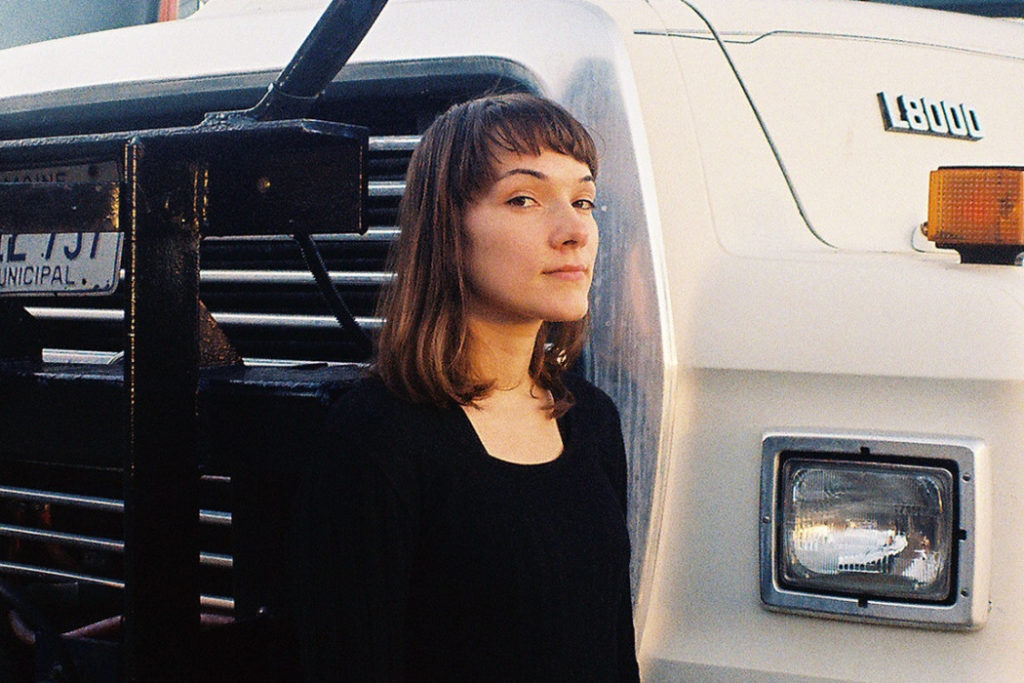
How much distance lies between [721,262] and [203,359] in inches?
31.8

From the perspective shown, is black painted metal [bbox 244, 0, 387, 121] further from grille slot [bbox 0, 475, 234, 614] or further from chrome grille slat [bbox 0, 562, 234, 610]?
chrome grille slat [bbox 0, 562, 234, 610]

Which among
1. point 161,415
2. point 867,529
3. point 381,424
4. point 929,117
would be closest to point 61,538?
point 161,415

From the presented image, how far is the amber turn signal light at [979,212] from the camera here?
1.71 metres

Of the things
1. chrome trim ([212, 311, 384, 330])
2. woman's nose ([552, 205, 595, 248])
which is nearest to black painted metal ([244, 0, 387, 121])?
woman's nose ([552, 205, 595, 248])

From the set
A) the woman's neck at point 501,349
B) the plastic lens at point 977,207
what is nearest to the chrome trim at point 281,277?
the woman's neck at point 501,349

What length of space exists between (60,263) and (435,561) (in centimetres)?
87

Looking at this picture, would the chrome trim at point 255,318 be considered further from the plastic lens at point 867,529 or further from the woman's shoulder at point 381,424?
the plastic lens at point 867,529

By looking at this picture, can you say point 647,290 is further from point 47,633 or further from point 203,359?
point 47,633

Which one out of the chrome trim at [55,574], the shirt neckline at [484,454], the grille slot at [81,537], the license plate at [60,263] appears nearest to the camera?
the shirt neckline at [484,454]

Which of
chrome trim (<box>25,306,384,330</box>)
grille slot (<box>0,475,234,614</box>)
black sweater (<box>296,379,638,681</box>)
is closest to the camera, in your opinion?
black sweater (<box>296,379,638,681</box>)

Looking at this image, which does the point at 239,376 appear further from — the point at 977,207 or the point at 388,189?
the point at 977,207

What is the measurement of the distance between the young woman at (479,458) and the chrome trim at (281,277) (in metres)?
0.31

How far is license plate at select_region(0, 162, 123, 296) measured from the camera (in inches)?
76.3

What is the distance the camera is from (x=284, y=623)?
73.9 inches
